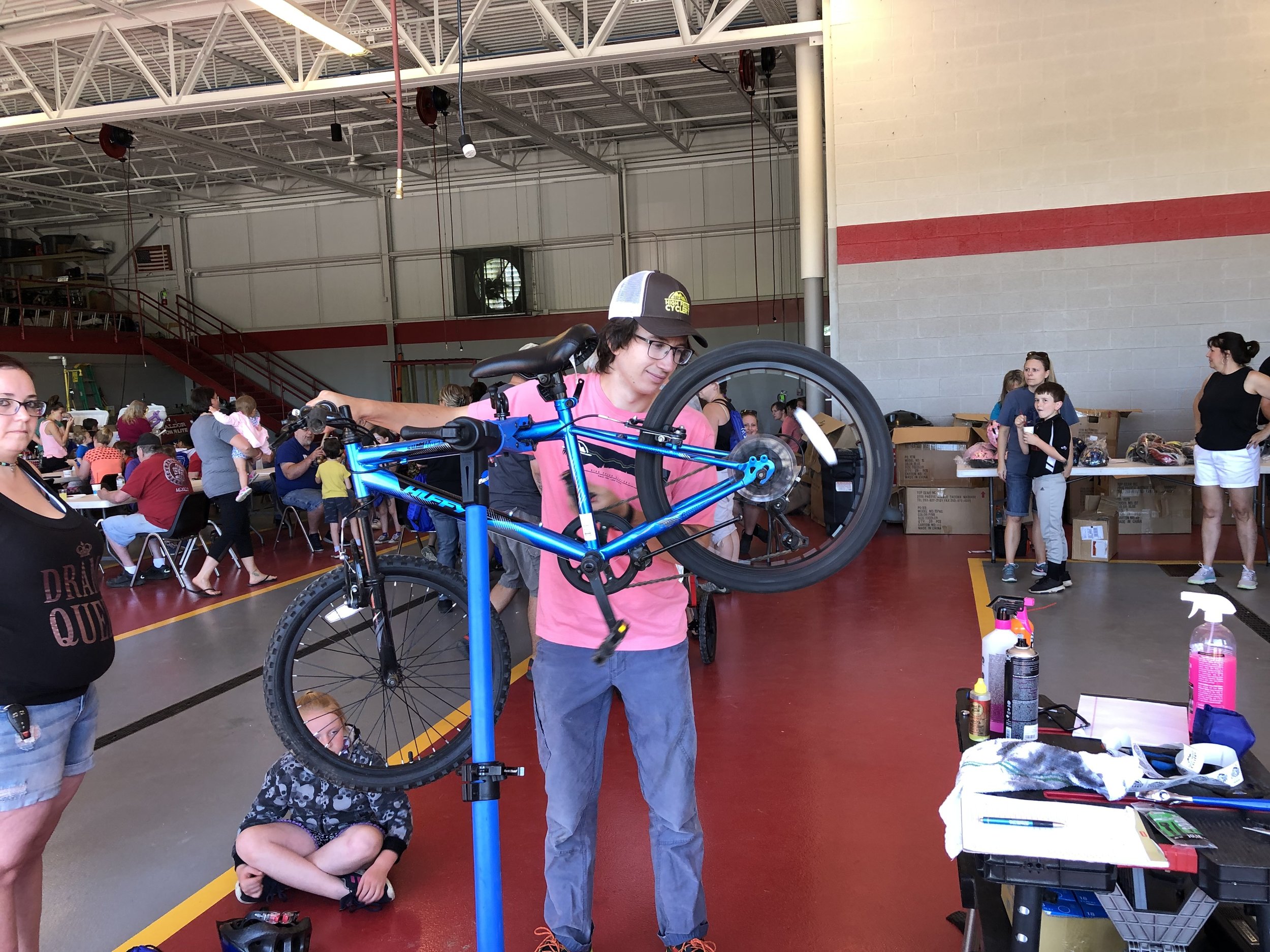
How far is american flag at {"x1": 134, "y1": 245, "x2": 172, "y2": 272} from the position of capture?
19.3 meters

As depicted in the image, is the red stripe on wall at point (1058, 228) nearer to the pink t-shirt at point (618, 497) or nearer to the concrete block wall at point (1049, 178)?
the concrete block wall at point (1049, 178)


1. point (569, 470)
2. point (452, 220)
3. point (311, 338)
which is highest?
point (452, 220)

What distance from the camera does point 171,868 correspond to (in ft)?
9.22

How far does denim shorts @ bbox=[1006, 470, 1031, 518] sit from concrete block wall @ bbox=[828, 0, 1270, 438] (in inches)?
102

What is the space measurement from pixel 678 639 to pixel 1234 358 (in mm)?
5086

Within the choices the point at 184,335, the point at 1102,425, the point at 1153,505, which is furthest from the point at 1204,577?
the point at 184,335

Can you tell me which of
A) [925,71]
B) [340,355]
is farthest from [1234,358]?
[340,355]

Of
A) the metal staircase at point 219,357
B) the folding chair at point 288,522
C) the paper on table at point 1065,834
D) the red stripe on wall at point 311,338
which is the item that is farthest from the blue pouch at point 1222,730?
the metal staircase at point 219,357

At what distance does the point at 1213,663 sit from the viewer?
6.15 ft

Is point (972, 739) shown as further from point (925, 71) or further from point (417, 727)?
point (925, 71)

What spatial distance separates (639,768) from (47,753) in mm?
1290

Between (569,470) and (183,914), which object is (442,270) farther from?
(569,470)

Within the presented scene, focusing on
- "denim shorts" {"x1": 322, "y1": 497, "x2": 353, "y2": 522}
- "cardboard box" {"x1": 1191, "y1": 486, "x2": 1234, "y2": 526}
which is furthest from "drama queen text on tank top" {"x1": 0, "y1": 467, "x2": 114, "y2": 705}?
"cardboard box" {"x1": 1191, "y1": 486, "x2": 1234, "y2": 526}

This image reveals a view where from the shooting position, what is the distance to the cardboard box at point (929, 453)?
7930 mm
